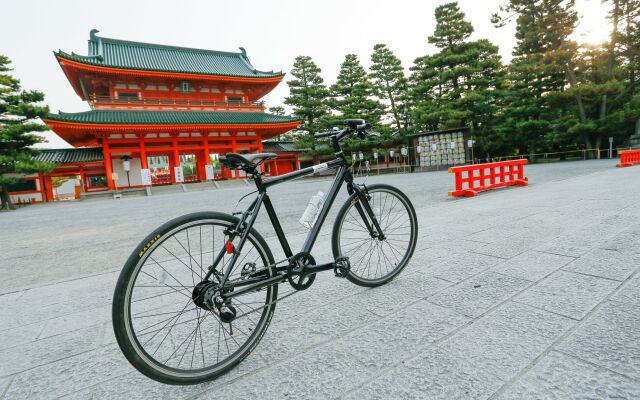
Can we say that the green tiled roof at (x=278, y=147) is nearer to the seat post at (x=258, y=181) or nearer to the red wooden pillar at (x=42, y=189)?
the red wooden pillar at (x=42, y=189)

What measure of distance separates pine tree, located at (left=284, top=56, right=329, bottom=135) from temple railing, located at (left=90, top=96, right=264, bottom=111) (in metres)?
4.40

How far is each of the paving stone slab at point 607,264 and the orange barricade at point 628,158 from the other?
1324cm

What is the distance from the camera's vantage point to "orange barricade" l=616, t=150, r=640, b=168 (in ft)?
39.4

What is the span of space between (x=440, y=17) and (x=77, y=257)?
27499 mm

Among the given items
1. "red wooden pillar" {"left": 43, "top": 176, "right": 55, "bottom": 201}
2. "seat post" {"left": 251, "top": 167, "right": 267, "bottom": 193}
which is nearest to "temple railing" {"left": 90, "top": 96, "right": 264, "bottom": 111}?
"red wooden pillar" {"left": 43, "top": 176, "right": 55, "bottom": 201}

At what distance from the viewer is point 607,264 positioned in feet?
7.41

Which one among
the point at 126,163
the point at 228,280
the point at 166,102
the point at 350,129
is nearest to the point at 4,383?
the point at 228,280

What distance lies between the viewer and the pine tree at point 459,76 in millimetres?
22469

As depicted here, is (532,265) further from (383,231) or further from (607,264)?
(383,231)

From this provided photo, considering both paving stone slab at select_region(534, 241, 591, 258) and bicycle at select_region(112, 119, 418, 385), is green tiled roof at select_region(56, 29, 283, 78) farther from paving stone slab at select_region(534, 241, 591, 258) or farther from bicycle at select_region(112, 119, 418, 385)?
paving stone slab at select_region(534, 241, 591, 258)

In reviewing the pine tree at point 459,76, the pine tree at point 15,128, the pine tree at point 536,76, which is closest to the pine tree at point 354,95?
the pine tree at point 459,76

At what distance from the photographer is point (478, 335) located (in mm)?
1519

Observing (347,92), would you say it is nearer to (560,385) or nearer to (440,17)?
(440,17)

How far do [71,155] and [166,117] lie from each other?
693cm
